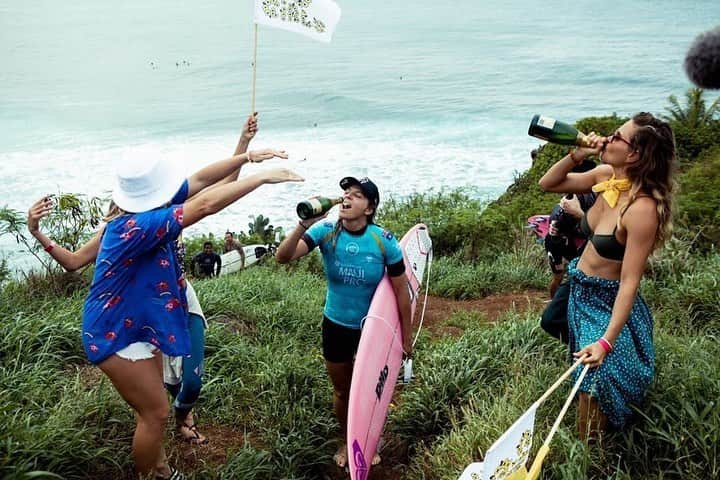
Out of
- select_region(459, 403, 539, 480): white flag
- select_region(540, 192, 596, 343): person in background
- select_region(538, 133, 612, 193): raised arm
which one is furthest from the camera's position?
select_region(540, 192, 596, 343): person in background

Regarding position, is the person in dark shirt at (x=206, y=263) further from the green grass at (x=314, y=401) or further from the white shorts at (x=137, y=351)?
the white shorts at (x=137, y=351)

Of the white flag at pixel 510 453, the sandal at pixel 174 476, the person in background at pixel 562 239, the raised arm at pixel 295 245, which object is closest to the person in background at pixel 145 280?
the sandal at pixel 174 476

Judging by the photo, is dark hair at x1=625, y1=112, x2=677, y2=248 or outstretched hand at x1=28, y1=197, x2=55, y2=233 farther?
outstretched hand at x1=28, y1=197, x2=55, y2=233

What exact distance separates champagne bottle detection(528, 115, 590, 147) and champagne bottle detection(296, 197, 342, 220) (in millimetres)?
1079

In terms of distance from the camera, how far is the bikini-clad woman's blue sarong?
3.37m

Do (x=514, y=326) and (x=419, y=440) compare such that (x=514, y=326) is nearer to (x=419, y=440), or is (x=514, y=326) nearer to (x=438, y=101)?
(x=419, y=440)

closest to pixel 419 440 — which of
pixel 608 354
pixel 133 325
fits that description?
pixel 608 354

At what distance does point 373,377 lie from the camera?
159 inches

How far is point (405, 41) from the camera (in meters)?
51.7

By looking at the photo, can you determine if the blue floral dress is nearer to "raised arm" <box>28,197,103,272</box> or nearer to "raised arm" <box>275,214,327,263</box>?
"raised arm" <box>28,197,103,272</box>

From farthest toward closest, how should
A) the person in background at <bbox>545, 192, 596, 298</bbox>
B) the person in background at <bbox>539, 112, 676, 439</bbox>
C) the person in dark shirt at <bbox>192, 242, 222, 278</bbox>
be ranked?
the person in dark shirt at <bbox>192, 242, 222, 278</bbox> < the person in background at <bbox>545, 192, 596, 298</bbox> < the person in background at <bbox>539, 112, 676, 439</bbox>

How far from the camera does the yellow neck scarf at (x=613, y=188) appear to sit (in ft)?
11.0

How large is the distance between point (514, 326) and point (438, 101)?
2912cm

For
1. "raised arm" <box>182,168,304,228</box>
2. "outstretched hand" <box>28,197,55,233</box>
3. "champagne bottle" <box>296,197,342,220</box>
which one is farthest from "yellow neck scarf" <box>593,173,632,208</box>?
"outstretched hand" <box>28,197,55,233</box>
